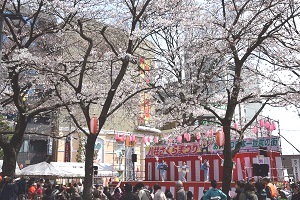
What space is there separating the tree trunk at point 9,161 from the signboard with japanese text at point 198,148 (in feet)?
37.0

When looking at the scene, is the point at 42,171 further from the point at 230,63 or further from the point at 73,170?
the point at 230,63

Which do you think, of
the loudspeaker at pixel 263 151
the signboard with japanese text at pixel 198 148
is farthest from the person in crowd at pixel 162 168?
the loudspeaker at pixel 263 151

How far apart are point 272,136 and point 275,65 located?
596cm

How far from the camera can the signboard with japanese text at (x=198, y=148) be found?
17.8 m

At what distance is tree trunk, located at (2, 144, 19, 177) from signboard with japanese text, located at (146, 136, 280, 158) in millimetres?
11275

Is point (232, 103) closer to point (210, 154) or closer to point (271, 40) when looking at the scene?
point (271, 40)

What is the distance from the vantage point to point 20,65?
12703 mm

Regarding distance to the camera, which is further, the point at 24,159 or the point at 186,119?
the point at 24,159

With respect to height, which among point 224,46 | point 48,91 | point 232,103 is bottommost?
point 232,103

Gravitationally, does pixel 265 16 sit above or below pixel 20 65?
above

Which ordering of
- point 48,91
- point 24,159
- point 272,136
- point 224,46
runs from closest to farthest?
point 224,46
point 48,91
point 272,136
point 24,159

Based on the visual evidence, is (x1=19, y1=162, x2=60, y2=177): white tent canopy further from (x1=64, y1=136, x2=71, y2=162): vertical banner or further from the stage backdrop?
(x1=64, y1=136, x2=71, y2=162): vertical banner

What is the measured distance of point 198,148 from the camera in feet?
68.5

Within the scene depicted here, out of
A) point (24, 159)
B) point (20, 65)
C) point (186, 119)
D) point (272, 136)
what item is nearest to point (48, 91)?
point (20, 65)
